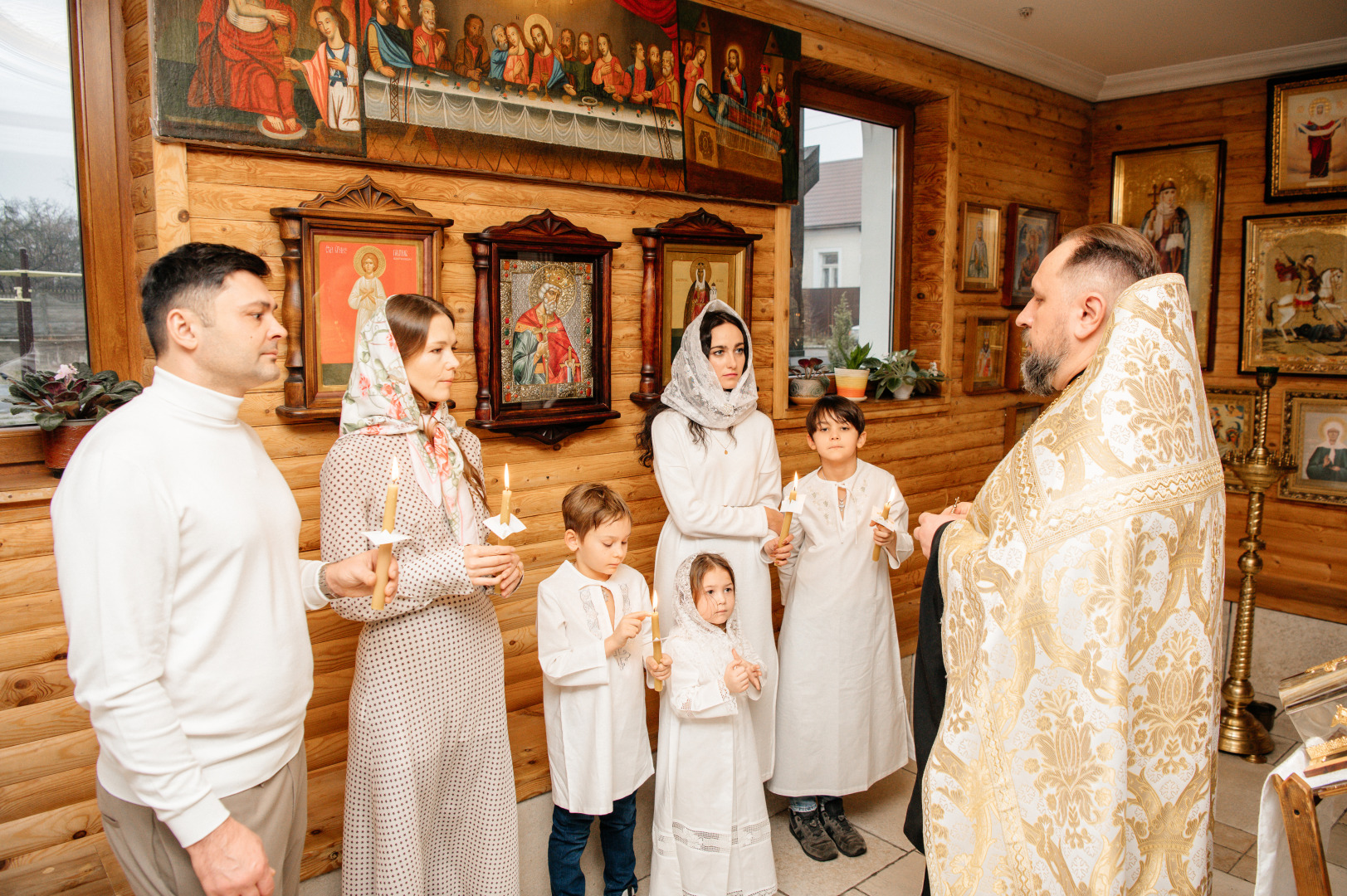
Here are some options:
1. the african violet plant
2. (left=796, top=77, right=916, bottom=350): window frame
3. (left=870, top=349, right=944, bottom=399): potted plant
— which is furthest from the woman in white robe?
(left=796, top=77, right=916, bottom=350): window frame

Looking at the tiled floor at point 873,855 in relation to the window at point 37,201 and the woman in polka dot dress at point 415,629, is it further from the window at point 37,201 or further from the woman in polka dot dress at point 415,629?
the window at point 37,201

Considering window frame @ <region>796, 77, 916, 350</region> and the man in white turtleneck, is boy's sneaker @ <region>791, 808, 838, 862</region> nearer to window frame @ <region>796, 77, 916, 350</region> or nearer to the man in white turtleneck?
the man in white turtleneck

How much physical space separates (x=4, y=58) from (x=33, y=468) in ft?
3.74

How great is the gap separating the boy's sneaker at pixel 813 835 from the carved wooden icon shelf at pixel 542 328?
5.71ft

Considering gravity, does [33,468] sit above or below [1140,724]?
above

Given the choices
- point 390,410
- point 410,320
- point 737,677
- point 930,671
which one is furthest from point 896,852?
point 410,320

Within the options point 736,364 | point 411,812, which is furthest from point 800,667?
point 411,812

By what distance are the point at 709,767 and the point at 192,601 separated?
1722mm

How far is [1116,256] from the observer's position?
210 cm

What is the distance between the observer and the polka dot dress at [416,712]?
7.20 ft

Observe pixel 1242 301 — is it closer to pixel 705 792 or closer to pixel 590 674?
pixel 705 792

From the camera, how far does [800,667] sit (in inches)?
138

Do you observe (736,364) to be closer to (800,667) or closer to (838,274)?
(800,667)

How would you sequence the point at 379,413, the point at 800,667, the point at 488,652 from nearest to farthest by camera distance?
the point at 379,413 → the point at 488,652 → the point at 800,667
